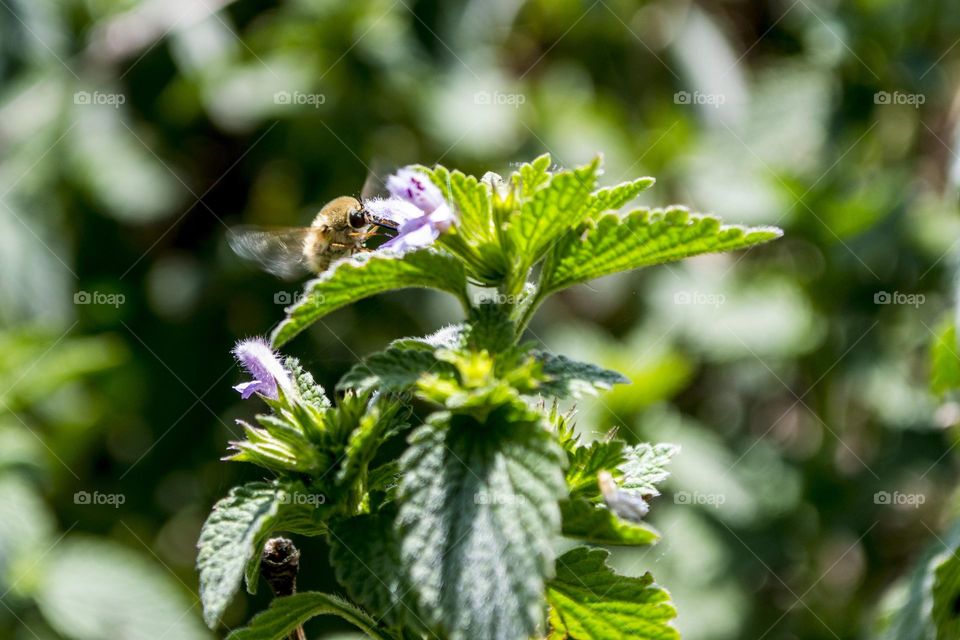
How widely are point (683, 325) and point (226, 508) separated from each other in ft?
7.72

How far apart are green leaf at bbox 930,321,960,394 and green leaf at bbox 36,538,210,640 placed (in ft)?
5.84

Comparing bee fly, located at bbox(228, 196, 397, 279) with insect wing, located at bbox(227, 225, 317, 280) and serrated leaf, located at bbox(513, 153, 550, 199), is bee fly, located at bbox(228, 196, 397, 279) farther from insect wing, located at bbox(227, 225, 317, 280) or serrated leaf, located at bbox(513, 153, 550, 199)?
serrated leaf, located at bbox(513, 153, 550, 199)

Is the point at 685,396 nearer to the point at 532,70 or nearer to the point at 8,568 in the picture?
the point at 532,70

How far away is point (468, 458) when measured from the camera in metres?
0.98

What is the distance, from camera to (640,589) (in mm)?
1067

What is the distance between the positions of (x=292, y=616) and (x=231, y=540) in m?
0.16

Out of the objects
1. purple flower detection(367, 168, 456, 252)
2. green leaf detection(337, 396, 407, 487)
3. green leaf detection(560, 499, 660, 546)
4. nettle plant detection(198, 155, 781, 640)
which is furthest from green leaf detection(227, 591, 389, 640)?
purple flower detection(367, 168, 456, 252)

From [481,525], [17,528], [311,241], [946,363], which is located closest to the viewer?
[481,525]

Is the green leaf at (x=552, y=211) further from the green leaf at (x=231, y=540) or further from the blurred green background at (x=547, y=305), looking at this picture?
the blurred green background at (x=547, y=305)

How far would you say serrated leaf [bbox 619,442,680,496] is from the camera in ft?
3.65

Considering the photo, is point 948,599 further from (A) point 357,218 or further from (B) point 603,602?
(A) point 357,218

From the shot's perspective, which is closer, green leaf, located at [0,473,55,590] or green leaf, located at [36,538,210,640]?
green leaf, located at [0,473,55,590]

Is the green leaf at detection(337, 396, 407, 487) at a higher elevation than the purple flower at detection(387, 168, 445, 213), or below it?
below

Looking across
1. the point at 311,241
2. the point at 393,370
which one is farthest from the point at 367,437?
the point at 311,241
